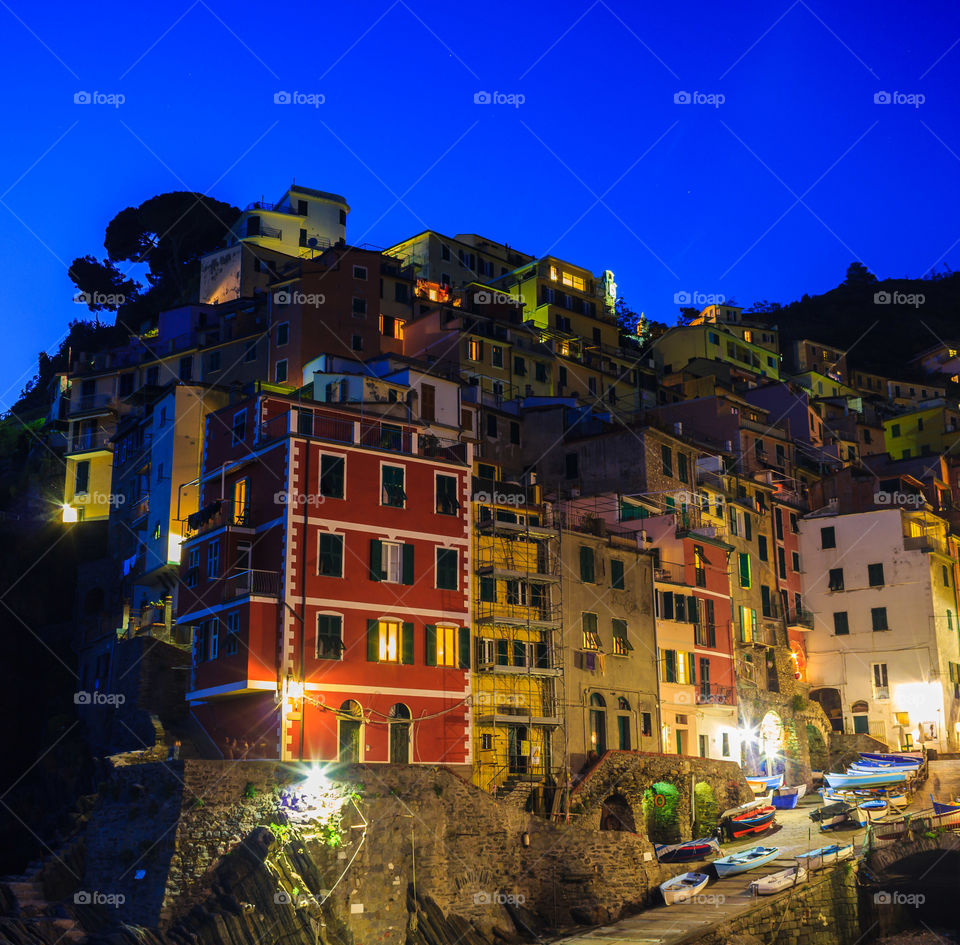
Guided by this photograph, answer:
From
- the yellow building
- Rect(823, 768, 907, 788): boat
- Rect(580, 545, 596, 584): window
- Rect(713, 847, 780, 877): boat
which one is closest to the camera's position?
Rect(713, 847, 780, 877): boat

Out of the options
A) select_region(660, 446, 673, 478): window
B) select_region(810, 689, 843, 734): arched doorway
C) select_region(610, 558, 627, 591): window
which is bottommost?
select_region(810, 689, 843, 734): arched doorway

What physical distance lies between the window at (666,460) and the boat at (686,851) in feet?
71.7

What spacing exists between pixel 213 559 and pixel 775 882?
76.0 feet

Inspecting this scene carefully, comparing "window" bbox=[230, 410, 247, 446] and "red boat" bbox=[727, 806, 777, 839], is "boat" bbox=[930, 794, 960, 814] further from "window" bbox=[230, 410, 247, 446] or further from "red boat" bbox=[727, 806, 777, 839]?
"window" bbox=[230, 410, 247, 446]

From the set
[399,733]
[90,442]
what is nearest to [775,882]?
[399,733]

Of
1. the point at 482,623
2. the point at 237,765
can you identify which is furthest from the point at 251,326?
the point at 237,765

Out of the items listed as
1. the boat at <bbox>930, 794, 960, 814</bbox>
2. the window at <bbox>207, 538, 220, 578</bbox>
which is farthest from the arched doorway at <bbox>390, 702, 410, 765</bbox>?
the boat at <bbox>930, 794, 960, 814</bbox>

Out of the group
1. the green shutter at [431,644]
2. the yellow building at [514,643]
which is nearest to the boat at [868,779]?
the yellow building at [514,643]

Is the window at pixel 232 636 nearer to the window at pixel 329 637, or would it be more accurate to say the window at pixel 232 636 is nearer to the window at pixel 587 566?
the window at pixel 329 637

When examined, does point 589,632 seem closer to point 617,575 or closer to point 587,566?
point 587,566

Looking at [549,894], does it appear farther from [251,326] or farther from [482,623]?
[251,326]

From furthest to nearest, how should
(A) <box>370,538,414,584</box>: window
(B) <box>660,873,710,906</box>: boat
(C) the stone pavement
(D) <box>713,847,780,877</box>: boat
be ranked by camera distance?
(D) <box>713,847,780,877</box>: boat, (A) <box>370,538,414,584</box>: window, (B) <box>660,873,710,906</box>: boat, (C) the stone pavement

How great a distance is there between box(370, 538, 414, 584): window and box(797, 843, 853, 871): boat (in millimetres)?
17974

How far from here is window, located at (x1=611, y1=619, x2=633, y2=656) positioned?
176 feet
